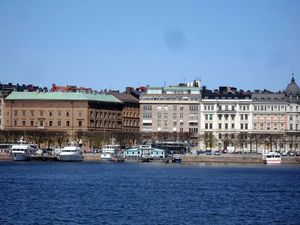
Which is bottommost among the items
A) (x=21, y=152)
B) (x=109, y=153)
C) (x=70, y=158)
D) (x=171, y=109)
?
(x=70, y=158)

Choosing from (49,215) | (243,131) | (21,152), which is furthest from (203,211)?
(243,131)

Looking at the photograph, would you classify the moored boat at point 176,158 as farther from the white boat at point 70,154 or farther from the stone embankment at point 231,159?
the white boat at point 70,154

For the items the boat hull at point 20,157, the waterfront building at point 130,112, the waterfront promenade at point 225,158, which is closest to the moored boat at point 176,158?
the waterfront promenade at point 225,158

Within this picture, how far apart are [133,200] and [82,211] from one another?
682cm

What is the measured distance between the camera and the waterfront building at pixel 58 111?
14050 centimetres

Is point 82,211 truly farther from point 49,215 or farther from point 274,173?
point 274,173

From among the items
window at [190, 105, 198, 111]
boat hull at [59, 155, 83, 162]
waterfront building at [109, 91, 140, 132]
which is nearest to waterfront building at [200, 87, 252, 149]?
window at [190, 105, 198, 111]

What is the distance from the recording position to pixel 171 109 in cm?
14338

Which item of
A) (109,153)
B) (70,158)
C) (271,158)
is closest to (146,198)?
(271,158)

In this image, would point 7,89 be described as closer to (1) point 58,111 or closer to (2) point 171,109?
(1) point 58,111

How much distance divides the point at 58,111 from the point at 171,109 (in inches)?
553

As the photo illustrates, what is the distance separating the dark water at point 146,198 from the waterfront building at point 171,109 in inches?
2238

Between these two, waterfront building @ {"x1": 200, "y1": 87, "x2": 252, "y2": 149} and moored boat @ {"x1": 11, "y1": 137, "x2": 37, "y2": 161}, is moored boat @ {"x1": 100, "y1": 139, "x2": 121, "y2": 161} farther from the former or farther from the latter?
waterfront building @ {"x1": 200, "y1": 87, "x2": 252, "y2": 149}

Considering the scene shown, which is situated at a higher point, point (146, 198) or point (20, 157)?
point (20, 157)
